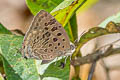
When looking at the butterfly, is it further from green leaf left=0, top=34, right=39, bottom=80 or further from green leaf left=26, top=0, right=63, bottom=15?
green leaf left=26, top=0, right=63, bottom=15

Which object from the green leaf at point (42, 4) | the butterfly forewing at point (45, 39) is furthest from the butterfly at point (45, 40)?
the green leaf at point (42, 4)

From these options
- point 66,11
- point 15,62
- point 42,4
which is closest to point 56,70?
point 15,62

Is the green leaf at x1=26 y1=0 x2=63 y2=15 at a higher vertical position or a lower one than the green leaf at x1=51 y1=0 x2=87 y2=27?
higher

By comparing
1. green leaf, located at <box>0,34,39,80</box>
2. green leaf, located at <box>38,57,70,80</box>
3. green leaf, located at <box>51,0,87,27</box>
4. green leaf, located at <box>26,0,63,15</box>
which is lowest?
green leaf, located at <box>38,57,70,80</box>

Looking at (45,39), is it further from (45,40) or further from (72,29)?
(72,29)

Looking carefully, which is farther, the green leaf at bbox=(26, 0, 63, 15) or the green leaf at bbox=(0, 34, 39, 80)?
the green leaf at bbox=(26, 0, 63, 15)

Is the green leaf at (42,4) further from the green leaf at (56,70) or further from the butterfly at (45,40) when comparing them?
the green leaf at (56,70)

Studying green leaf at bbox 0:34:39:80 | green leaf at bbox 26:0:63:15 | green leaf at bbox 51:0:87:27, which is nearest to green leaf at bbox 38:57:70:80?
green leaf at bbox 0:34:39:80

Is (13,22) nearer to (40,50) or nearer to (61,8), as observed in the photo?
(40,50)
